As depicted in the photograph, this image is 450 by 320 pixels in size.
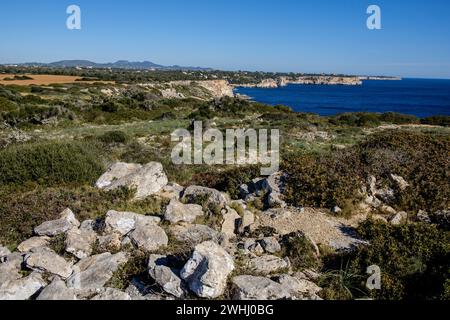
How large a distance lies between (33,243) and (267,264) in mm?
4569

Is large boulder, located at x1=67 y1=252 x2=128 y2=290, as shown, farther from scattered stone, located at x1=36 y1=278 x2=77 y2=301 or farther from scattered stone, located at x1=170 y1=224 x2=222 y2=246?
scattered stone, located at x1=170 y1=224 x2=222 y2=246

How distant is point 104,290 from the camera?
568cm

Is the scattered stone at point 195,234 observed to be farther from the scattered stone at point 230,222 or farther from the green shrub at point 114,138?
the green shrub at point 114,138

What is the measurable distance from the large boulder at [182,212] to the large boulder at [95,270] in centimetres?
178

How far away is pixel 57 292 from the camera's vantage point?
212 inches

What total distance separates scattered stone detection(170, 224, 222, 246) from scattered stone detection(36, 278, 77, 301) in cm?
226

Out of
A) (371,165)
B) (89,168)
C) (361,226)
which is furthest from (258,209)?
(89,168)

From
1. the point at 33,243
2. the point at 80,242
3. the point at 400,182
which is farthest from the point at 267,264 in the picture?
the point at 400,182

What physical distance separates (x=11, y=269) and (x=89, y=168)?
5587mm

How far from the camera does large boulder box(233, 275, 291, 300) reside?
5492 millimetres

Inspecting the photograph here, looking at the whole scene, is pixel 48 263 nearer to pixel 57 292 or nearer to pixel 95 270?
pixel 95 270
